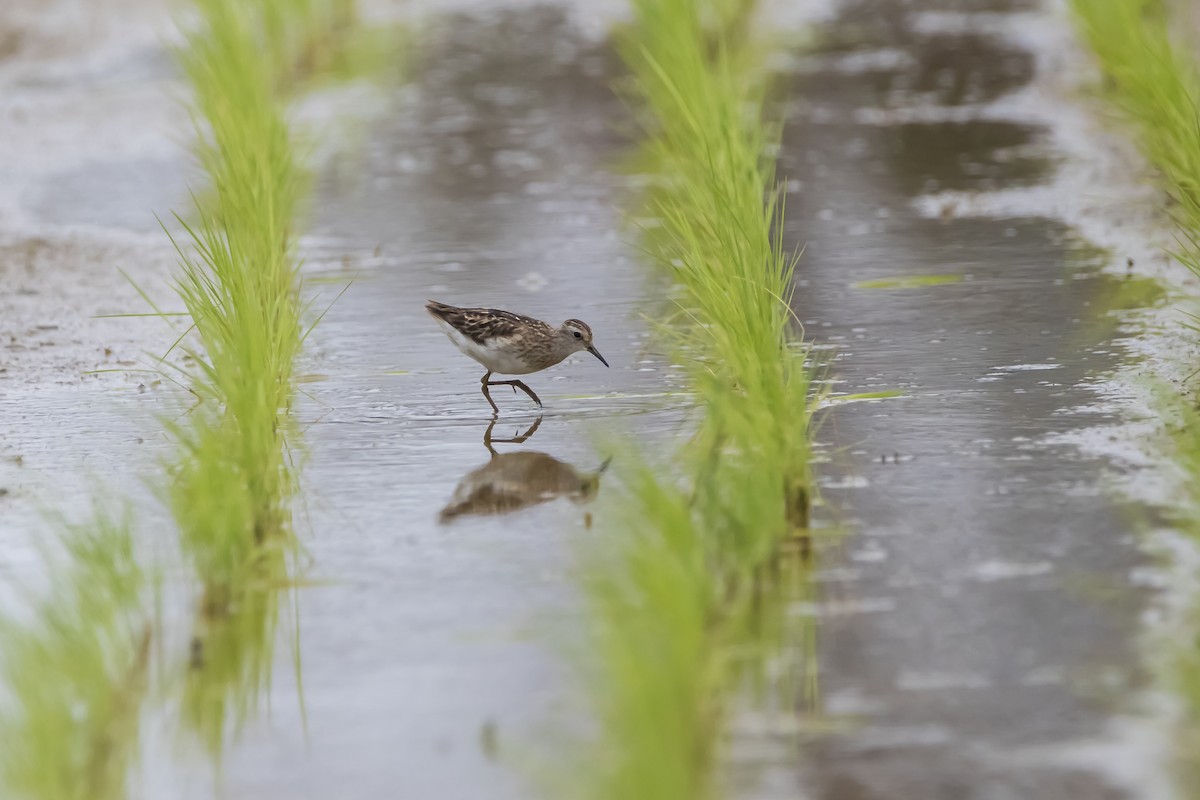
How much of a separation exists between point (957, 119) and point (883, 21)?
20.5ft

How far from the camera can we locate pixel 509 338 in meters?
6.72

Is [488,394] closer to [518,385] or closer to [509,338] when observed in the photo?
[518,385]

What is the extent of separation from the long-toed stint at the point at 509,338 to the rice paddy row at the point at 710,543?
1.60ft

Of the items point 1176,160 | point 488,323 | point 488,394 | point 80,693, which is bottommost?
point 80,693

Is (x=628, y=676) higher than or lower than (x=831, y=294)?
lower

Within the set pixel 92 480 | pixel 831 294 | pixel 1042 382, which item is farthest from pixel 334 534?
pixel 831 294

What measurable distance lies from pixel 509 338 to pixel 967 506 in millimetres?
1964

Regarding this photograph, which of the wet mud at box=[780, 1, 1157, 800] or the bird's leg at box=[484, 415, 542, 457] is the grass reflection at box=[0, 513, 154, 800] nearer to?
the wet mud at box=[780, 1, 1157, 800]

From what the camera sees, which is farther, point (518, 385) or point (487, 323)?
point (518, 385)

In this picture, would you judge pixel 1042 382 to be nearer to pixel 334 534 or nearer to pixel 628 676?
pixel 334 534

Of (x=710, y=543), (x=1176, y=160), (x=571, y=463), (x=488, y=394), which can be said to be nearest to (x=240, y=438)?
(x=571, y=463)

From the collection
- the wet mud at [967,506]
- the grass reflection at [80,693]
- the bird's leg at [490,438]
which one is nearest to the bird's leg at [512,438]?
the bird's leg at [490,438]

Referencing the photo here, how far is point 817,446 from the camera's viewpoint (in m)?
6.09

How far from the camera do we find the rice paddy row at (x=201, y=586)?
366 cm
